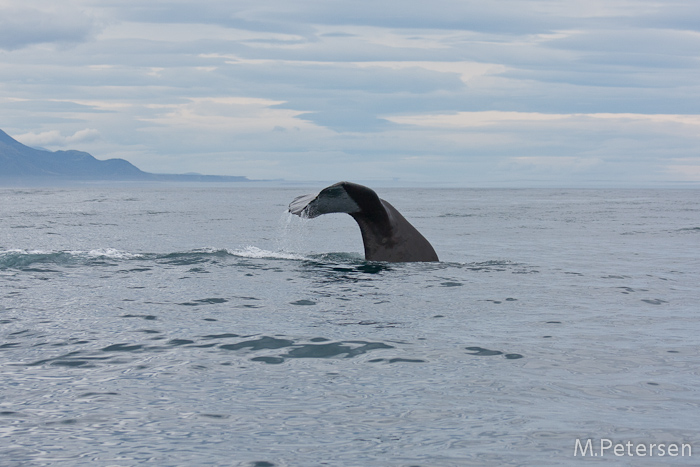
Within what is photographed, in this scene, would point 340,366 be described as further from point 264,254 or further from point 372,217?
point 264,254

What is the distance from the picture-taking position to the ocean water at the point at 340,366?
523 centimetres

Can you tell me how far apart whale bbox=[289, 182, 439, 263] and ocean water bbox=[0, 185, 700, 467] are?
52 cm

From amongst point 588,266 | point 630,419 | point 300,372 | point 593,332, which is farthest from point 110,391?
point 588,266

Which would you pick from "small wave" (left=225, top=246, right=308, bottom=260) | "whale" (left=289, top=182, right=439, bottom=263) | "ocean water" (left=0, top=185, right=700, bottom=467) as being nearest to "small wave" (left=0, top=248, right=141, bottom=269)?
"ocean water" (left=0, top=185, right=700, bottom=467)

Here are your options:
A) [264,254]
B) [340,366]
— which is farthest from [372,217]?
[340,366]

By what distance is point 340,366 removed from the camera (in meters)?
7.43

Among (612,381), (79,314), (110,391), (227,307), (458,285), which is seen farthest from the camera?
(458,285)

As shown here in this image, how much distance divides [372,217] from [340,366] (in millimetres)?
7809

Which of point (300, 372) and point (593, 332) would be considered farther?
point (593, 332)

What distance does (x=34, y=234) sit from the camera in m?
28.5

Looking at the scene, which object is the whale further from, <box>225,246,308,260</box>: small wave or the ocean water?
<box>225,246,308,260</box>: small wave

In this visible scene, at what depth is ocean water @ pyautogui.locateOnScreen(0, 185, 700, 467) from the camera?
17.2 feet

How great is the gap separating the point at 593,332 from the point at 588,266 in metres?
8.99

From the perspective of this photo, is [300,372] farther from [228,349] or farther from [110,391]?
[110,391]
